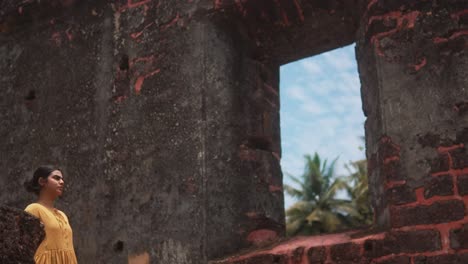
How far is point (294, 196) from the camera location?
26391 mm

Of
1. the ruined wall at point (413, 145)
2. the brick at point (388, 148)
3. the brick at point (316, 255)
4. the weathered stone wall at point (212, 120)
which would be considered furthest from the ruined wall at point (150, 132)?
the brick at point (388, 148)

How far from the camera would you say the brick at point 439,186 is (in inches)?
164

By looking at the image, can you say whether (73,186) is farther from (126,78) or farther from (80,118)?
(126,78)

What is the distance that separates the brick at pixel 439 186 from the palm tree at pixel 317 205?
18.3 meters

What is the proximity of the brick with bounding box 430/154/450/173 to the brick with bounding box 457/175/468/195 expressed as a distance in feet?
0.36

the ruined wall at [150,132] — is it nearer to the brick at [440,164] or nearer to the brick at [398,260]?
the brick at [398,260]

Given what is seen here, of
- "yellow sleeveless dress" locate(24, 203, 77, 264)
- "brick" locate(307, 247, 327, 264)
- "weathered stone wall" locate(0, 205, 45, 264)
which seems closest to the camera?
"weathered stone wall" locate(0, 205, 45, 264)

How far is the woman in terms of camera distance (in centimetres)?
384

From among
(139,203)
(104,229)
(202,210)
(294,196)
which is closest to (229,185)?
(202,210)

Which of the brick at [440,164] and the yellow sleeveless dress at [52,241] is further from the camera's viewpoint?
the brick at [440,164]

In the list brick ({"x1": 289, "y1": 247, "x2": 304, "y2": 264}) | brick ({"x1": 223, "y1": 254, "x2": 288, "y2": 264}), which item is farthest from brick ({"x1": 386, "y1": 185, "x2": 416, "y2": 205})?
brick ({"x1": 223, "y1": 254, "x2": 288, "y2": 264})

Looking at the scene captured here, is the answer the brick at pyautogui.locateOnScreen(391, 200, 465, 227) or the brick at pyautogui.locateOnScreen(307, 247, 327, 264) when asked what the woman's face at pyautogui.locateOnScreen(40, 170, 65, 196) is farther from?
the brick at pyautogui.locateOnScreen(391, 200, 465, 227)

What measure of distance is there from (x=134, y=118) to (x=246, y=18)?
1.32 m

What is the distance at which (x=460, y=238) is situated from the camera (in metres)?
4.03
